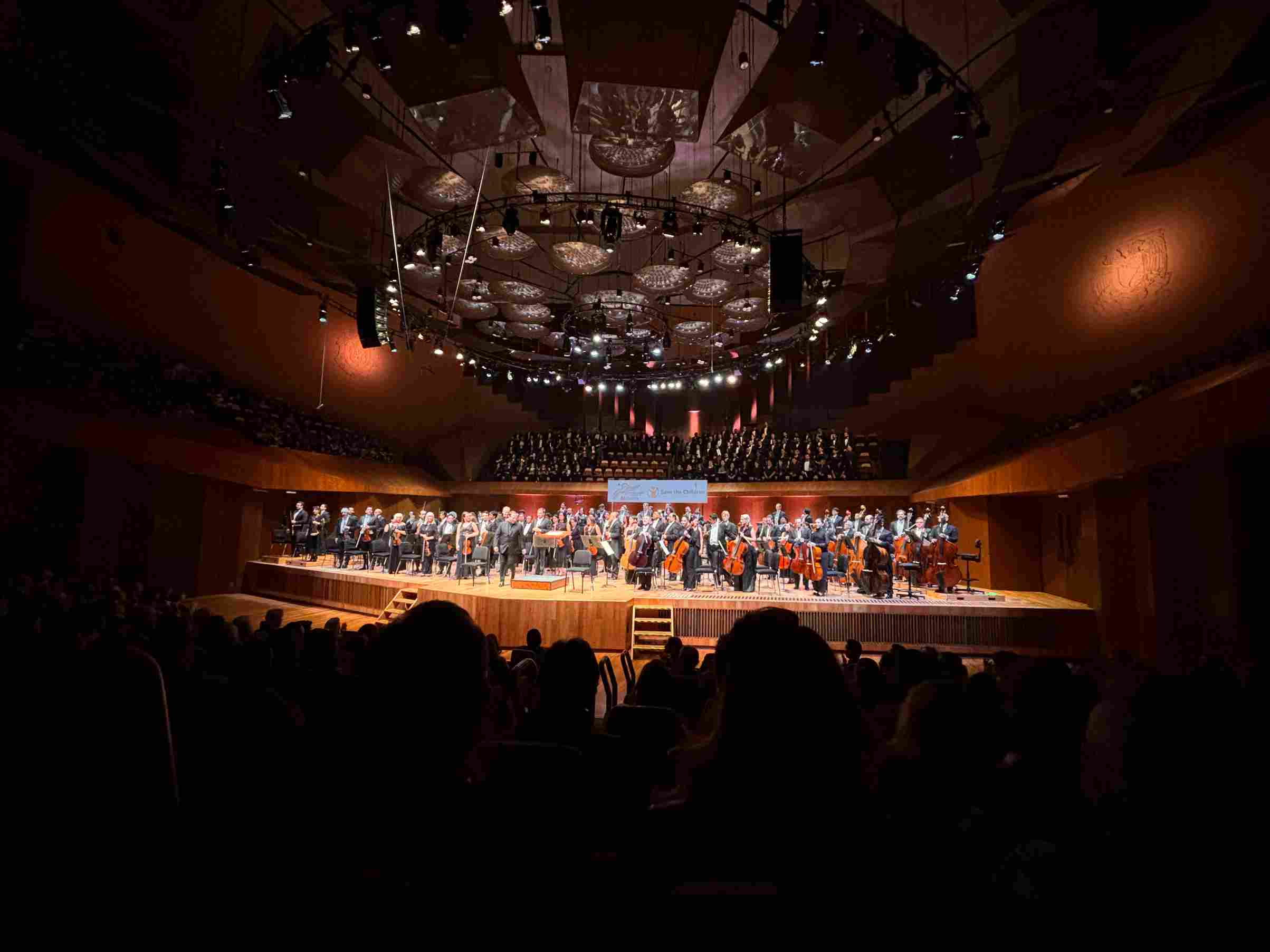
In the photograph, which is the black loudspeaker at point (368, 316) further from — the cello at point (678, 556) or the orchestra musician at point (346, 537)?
the cello at point (678, 556)

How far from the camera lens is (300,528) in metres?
12.1

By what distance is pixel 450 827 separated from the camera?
140 cm

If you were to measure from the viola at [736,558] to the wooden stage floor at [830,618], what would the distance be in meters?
0.82

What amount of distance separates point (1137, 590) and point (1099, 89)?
5919 mm

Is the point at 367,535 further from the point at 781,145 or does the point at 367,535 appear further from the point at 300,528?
the point at 781,145

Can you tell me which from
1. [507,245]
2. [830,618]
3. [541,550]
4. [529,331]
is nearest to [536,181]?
[507,245]

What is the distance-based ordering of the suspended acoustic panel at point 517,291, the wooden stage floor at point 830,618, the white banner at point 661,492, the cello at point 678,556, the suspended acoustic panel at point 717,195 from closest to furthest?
the suspended acoustic panel at point 717,195
the wooden stage floor at point 830,618
the cello at point 678,556
the suspended acoustic panel at point 517,291
the white banner at point 661,492

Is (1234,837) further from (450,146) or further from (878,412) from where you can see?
(878,412)

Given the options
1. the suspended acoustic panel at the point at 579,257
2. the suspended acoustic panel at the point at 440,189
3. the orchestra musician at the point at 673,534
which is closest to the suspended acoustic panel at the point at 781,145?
the suspended acoustic panel at the point at 579,257

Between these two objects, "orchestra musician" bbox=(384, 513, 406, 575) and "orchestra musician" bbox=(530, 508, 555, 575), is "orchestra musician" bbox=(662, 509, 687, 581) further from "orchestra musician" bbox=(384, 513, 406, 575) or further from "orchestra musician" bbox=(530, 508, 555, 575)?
"orchestra musician" bbox=(384, 513, 406, 575)

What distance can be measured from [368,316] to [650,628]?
576cm

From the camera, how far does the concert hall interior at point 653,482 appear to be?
1.37 metres

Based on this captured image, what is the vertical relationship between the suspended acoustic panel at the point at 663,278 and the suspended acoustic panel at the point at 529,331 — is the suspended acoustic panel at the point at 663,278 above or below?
below

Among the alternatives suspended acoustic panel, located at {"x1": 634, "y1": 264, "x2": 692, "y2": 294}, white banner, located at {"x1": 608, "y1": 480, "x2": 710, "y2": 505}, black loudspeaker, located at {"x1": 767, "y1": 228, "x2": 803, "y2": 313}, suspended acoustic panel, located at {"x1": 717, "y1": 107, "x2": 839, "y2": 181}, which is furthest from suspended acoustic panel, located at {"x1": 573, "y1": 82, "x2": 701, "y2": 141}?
white banner, located at {"x1": 608, "y1": 480, "x2": 710, "y2": 505}
